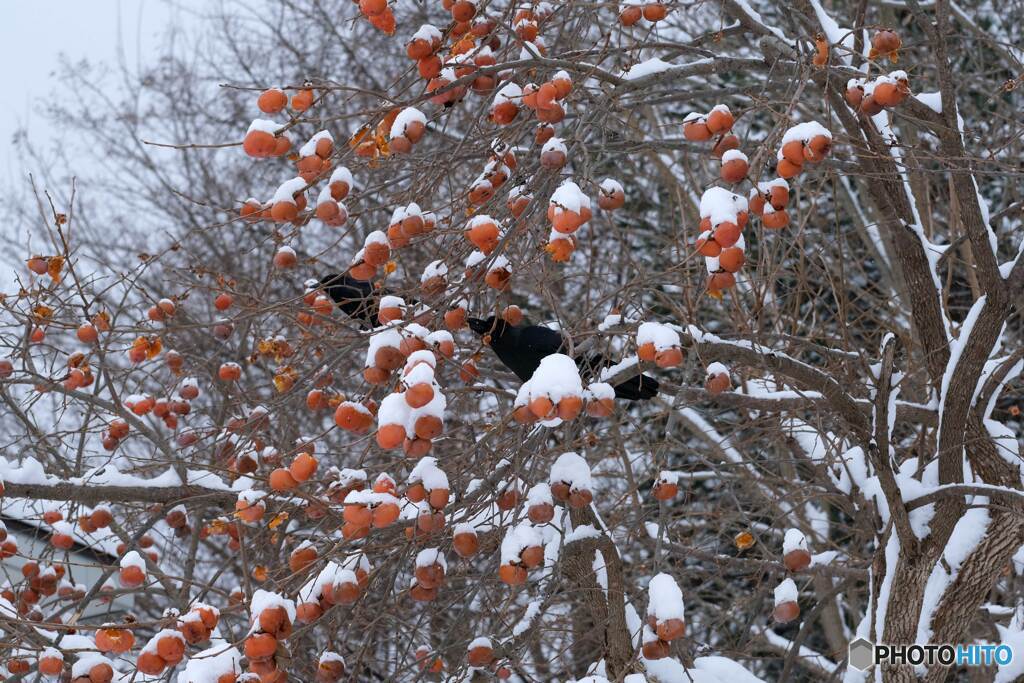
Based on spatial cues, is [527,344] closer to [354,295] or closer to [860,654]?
[354,295]

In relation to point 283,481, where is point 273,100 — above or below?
above

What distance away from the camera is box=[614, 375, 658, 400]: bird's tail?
3.19 m

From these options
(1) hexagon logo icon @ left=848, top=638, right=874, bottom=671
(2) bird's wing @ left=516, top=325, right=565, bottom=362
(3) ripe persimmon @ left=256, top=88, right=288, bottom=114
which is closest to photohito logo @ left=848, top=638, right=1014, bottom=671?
(1) hexagon logo icon @ left=848, top=638, right=874, bottom=671

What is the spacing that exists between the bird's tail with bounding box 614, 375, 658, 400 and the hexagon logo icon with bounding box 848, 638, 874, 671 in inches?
48.7

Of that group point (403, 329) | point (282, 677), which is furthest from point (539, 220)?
point (282, 677)

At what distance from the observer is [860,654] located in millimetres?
3662

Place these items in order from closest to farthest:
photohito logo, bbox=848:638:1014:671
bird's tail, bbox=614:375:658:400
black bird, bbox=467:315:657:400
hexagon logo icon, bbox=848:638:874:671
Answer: black bird, bbox=467:315:657:400 < bird's tail, bbox=614:375:658:400 < photohito logo, bbox=848:638:1014:671 < hexagon logo icon, bbox=848:638:874:671

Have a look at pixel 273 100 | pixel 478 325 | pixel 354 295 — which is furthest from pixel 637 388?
pixel 273 100

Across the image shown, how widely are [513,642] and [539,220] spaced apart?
114cm

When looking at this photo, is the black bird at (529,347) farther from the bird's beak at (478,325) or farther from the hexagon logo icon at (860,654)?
the hexagon logo icon at (860,654)

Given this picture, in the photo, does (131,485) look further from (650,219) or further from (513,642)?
(650,219)

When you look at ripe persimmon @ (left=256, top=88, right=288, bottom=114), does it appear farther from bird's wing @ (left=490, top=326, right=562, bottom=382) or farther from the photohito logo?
the photohito logo

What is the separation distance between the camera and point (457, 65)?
99.7 inches

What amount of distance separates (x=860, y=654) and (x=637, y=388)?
1329 millimetres
